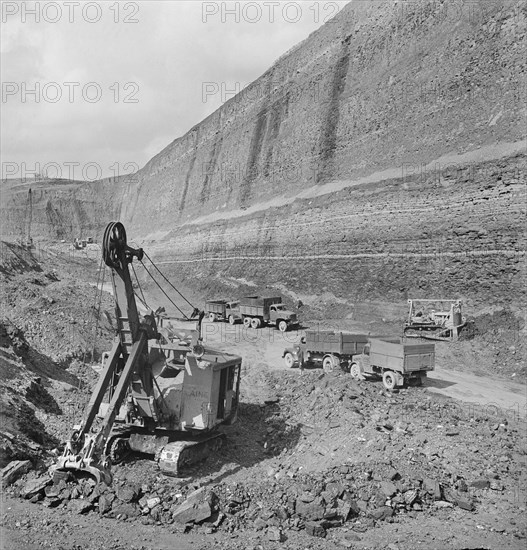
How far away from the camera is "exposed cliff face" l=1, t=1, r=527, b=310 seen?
2011 cm

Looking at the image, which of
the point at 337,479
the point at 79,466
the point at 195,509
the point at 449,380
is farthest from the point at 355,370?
the point at 79,466

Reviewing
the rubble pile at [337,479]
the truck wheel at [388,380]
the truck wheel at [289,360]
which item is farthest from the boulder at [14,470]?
the truck wheel at [289,360]

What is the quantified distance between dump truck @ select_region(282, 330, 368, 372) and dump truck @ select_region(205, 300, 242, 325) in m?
10.3

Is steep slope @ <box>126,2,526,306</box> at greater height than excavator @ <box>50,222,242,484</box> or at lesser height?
greater

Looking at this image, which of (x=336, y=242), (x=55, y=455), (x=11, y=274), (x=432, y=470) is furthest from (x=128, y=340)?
(x=336, y=242)

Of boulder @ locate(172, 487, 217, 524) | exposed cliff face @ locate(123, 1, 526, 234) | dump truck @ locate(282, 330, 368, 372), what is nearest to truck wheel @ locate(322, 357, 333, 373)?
dump truck @ locate(282, 330, 368, 372)

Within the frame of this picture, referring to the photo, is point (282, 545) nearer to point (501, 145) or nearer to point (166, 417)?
point (166, 417)

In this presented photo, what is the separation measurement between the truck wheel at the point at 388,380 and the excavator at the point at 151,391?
204 inches

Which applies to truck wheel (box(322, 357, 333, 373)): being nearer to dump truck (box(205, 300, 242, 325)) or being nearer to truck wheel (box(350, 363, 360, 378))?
truck wheel (box(350, 363, 360, 378))

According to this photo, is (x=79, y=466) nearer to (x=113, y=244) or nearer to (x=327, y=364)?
(x=113, y=244)

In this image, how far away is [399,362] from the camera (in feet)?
41.5

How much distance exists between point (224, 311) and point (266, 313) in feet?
11.2

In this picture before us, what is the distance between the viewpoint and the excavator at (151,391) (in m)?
7.95

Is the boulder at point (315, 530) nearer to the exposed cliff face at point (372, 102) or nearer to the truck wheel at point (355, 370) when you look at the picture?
the truck wheel at point (355, 370)
